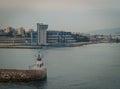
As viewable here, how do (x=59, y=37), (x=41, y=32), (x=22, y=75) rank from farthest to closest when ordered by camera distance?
(x=59, y=37), (x=41, y=32), (x=22, y=75)

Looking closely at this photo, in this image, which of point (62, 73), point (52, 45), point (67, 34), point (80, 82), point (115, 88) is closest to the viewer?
point (115, 88)

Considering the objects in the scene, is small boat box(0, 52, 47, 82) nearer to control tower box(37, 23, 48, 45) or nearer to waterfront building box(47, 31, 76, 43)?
control tower box(37, 23, 48, 45)

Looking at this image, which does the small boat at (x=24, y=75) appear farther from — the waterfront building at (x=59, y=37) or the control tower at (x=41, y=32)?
the waterfront building at (x=59, y=37)

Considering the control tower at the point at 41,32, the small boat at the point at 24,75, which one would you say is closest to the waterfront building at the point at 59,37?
the control tower at the point at 41,32

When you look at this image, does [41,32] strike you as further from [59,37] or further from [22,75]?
[22,75]

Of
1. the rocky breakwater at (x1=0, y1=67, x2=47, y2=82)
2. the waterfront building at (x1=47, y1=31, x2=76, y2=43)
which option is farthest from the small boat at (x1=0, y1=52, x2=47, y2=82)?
the waterfront building at (x1=47, y1=31, x2=76, y2=43)

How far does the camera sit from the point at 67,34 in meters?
24.7

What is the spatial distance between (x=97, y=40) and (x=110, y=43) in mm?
910

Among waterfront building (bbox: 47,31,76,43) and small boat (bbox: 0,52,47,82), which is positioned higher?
waterfront building (bbox: 47,31,76,43)

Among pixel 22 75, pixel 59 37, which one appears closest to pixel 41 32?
pixel 59 37

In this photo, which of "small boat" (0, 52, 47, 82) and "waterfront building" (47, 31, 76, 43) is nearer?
"small boat" (0, 52, 47, 82)

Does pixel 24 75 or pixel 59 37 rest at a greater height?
pixel 59 37

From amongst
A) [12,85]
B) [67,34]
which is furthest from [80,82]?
[67,34]

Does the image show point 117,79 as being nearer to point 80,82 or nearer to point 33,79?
point 80,82
